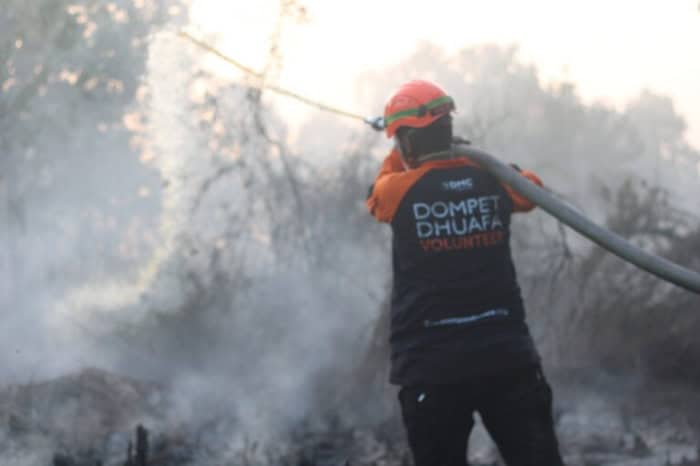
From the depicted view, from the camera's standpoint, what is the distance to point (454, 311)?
3.41m

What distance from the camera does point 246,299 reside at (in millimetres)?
11133

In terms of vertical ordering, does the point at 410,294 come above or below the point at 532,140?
below

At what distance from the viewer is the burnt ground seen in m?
6.89

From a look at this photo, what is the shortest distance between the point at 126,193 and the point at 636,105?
632 inches

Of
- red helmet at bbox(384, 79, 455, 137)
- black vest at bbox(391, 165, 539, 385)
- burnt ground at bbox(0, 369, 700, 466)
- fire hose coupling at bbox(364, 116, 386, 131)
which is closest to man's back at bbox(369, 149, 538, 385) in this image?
black vest at bbox(391, 165, 539, 385)

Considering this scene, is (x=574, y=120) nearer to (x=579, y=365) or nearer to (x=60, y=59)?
(x=60, y=59)

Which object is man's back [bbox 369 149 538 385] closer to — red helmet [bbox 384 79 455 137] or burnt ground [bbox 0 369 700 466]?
red helmet [bbox 384 79 455 137]

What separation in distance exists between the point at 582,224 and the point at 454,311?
0.79m

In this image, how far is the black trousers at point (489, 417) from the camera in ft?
10.9

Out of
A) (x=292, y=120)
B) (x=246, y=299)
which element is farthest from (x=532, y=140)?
(x=246, y=299)

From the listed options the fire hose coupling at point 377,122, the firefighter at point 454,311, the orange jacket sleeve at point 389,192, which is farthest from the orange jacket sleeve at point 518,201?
the fire hose coupling at point 377,122

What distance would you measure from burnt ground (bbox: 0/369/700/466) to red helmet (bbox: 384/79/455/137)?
135 inches

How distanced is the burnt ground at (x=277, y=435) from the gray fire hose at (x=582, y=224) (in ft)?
10.1

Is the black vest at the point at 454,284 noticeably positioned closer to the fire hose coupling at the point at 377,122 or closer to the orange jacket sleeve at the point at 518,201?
the orange jacket sleeve at the point at 518,201
